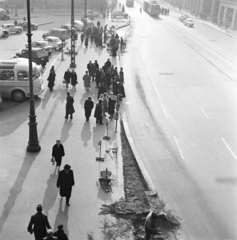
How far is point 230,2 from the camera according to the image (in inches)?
2699

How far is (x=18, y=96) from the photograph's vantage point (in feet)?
64.9

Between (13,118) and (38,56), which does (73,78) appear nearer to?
(13,118)

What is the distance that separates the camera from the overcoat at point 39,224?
8609 mm

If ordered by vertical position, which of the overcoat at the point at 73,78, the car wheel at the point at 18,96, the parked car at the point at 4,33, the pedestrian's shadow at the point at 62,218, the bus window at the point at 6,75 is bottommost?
the parked car at the point at 4,33

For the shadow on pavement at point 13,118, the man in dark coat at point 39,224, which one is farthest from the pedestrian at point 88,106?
the man in dark coat at point 39,224

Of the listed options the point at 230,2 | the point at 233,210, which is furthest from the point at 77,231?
the point at 230,2

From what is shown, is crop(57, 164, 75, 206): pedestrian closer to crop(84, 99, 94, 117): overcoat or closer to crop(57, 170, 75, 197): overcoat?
crop(57, 170, 75, 197): overcoat

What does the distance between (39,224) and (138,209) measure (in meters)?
3.18

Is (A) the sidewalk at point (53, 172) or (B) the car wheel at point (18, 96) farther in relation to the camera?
(B) the car wheel at point (18, 96)

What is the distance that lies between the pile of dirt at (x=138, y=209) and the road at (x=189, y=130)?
0.34 meters

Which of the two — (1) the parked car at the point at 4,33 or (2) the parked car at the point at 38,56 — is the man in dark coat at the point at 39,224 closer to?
(2) the parked car at the point at 38,56

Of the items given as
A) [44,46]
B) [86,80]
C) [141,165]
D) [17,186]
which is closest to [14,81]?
[86,80]

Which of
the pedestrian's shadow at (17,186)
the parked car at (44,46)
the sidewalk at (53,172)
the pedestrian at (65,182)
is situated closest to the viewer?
the sidewalk at (53,172)

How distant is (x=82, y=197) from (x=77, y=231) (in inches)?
63.9
